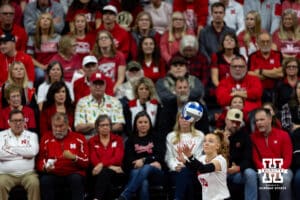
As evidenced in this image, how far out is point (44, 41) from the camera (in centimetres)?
1553

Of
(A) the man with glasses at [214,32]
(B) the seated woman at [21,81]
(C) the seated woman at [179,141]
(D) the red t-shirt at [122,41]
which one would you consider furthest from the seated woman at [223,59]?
(B) the seated woman at [21,81]

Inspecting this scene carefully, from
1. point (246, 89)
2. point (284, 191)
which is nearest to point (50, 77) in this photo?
point (246, 89)

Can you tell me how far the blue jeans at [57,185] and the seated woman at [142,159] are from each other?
1.99 ft

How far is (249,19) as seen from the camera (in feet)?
51.0

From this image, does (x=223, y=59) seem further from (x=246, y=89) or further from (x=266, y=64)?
(x=246, y=89)

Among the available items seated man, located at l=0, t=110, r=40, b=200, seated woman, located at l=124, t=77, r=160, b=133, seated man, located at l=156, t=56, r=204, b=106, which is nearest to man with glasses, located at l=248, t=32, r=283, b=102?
seated man, located at l=156, t=56, r=204, b=106

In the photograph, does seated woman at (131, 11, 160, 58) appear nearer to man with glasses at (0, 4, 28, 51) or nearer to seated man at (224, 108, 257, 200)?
man with glasses at (0, 4, 28, 51)

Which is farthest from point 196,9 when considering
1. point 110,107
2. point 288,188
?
point 288,188

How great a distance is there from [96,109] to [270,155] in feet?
9.07

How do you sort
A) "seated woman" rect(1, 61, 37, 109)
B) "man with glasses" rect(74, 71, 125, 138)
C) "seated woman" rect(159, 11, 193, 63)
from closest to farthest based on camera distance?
"man with glasses" rect(74, 71, 125, 138)
"seated woman" rect(1, 61, 37, 109)
"seated woman" rect(159, 11, 193, 63)

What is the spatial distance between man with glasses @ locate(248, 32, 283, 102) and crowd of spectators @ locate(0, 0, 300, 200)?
18 millimetres

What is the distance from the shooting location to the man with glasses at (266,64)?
1493 cm

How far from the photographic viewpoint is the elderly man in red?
1427 cm

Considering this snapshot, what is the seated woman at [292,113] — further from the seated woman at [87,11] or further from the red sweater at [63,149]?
the seated woman at [87,11]
